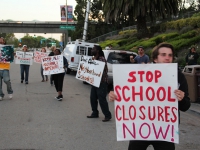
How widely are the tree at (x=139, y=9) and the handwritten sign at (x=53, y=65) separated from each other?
15.8 meters

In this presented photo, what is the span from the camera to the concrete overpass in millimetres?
66269

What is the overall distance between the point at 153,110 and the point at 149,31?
29952mm

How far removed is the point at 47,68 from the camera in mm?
12258

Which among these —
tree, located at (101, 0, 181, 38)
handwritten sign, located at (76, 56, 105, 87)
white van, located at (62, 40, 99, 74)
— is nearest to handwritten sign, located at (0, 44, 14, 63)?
handwritten sign, located at (76, 56, 105, 87)

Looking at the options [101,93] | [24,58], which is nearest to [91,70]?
[101,93]

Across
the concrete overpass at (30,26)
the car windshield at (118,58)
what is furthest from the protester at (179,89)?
the concrete overpass at (30,26)

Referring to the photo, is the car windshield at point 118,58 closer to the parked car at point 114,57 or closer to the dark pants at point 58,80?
the parked car at point 114,57

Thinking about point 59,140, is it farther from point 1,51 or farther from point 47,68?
→ point 47,68

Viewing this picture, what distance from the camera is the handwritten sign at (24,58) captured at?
15.2 metres

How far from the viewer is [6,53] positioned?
32.8 ft

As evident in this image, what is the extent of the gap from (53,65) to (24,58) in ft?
14.2

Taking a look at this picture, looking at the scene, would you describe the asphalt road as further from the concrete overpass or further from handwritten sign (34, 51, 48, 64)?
the concrete overpass

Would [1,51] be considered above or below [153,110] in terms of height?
above

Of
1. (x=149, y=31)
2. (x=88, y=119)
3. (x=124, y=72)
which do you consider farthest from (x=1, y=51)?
(x=149, y=31)
